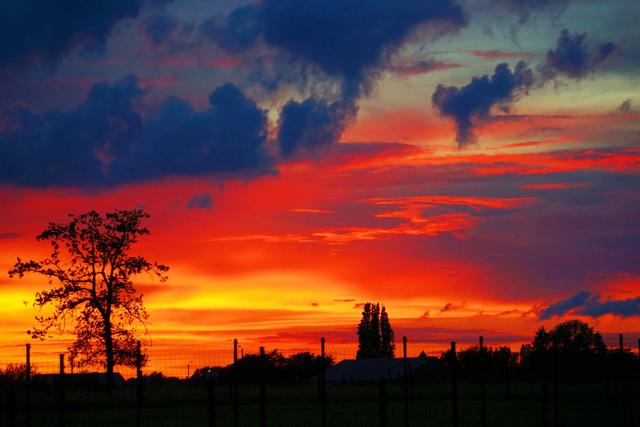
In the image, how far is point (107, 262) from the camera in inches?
1969

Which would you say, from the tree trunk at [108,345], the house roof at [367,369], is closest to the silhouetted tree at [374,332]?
the house roof at [367,369]

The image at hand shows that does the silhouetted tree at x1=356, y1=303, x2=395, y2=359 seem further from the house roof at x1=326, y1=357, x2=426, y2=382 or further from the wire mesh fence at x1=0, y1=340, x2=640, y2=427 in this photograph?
the wire mesh fence at x1=0, y1=340, x2=640, y2=427

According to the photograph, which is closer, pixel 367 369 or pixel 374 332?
pixel 367 369

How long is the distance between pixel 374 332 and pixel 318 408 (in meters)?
67.5

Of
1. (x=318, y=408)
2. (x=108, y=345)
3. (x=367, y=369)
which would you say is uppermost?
(x=108, y=345)

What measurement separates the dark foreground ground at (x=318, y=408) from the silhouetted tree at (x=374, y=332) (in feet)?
196

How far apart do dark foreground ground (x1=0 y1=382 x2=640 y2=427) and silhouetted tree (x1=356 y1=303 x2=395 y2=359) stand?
196ft

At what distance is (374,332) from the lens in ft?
339

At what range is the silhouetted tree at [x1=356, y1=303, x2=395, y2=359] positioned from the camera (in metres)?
103

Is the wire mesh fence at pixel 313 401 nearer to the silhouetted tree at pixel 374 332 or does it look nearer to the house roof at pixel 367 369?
the house roof at pixel 367 369

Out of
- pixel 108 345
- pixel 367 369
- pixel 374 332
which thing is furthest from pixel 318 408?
pixel 374 332

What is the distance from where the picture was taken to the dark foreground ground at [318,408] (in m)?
29.4

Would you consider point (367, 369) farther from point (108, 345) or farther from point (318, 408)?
point (318, 408)

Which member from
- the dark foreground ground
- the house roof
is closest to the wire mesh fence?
the dark foreground ground
